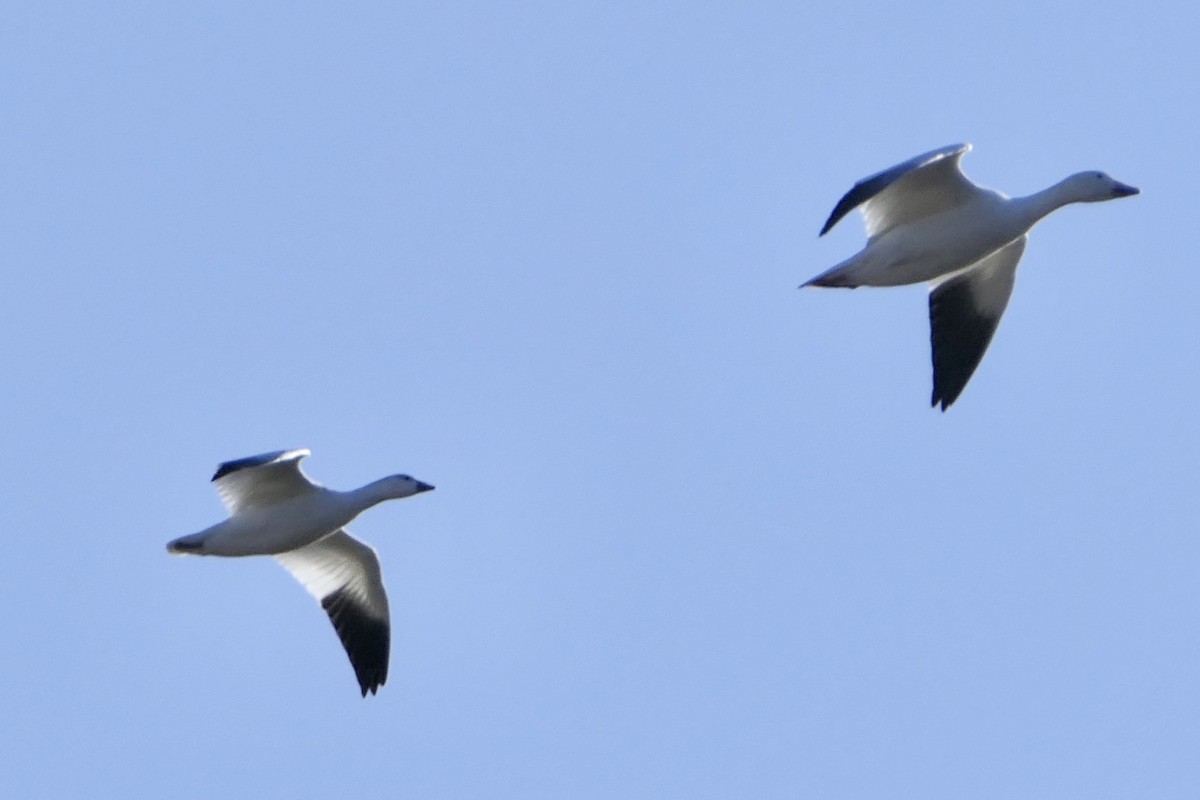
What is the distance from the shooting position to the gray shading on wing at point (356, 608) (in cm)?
1805

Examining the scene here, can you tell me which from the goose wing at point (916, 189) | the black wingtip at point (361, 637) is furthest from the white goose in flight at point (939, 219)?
the black wingtip at point (361, 637)

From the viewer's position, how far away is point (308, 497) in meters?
16.7

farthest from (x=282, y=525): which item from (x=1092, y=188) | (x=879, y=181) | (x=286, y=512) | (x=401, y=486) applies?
(x=1092, y=188)

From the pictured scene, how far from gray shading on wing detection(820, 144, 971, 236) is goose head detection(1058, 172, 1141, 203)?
1033 millimetres

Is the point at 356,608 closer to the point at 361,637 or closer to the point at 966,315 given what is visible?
the point at 361,637

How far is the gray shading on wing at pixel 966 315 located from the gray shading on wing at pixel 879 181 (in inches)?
59.1

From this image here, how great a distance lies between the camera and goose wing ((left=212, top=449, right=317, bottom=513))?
16.3 metres

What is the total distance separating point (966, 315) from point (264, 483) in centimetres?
525

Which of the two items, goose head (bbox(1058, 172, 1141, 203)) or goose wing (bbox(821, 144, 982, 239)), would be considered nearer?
goose wing (bbox(821, 144, 982, 239))

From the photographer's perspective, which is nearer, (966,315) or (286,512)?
(286,512)

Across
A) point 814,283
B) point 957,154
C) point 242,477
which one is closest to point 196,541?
point 242,477

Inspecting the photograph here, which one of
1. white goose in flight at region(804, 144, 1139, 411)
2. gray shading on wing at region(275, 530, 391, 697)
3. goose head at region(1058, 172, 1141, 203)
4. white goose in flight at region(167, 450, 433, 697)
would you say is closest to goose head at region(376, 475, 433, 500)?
white goose in flight at region(167, 450, 433, 697)

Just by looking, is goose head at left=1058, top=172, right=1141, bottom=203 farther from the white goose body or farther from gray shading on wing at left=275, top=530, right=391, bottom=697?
gray shading on wing at left=275, top=530, right=391, bottom=697

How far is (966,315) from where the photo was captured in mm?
17297
